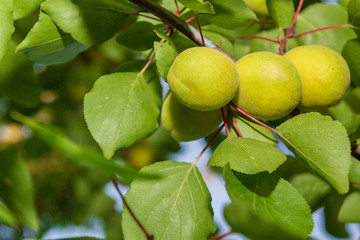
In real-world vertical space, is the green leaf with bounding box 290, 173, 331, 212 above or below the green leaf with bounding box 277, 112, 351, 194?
below

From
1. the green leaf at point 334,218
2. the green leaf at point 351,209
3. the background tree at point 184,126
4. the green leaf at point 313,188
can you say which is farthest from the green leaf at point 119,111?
the green leaf at point 334,218

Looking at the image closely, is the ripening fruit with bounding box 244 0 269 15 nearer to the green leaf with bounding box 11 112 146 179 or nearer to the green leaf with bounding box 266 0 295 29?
the green leaf with bounding box 266 0 295 29

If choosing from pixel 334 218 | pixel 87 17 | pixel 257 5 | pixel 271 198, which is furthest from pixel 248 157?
pixel 334 218

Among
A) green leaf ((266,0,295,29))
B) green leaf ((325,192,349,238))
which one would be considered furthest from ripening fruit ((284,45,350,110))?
green leaf ((325,192,349,238))

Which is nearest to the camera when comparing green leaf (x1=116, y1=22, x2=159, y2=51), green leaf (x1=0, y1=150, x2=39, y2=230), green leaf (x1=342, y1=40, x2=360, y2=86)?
green leaf (x1=0, y1=150, x2=39, y2=230)

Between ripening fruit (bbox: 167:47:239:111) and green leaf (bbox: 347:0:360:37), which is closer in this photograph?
ripening fruit (bbox: 167:47:239:111)

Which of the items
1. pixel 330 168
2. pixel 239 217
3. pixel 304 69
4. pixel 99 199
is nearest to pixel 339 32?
pixel 304 69
